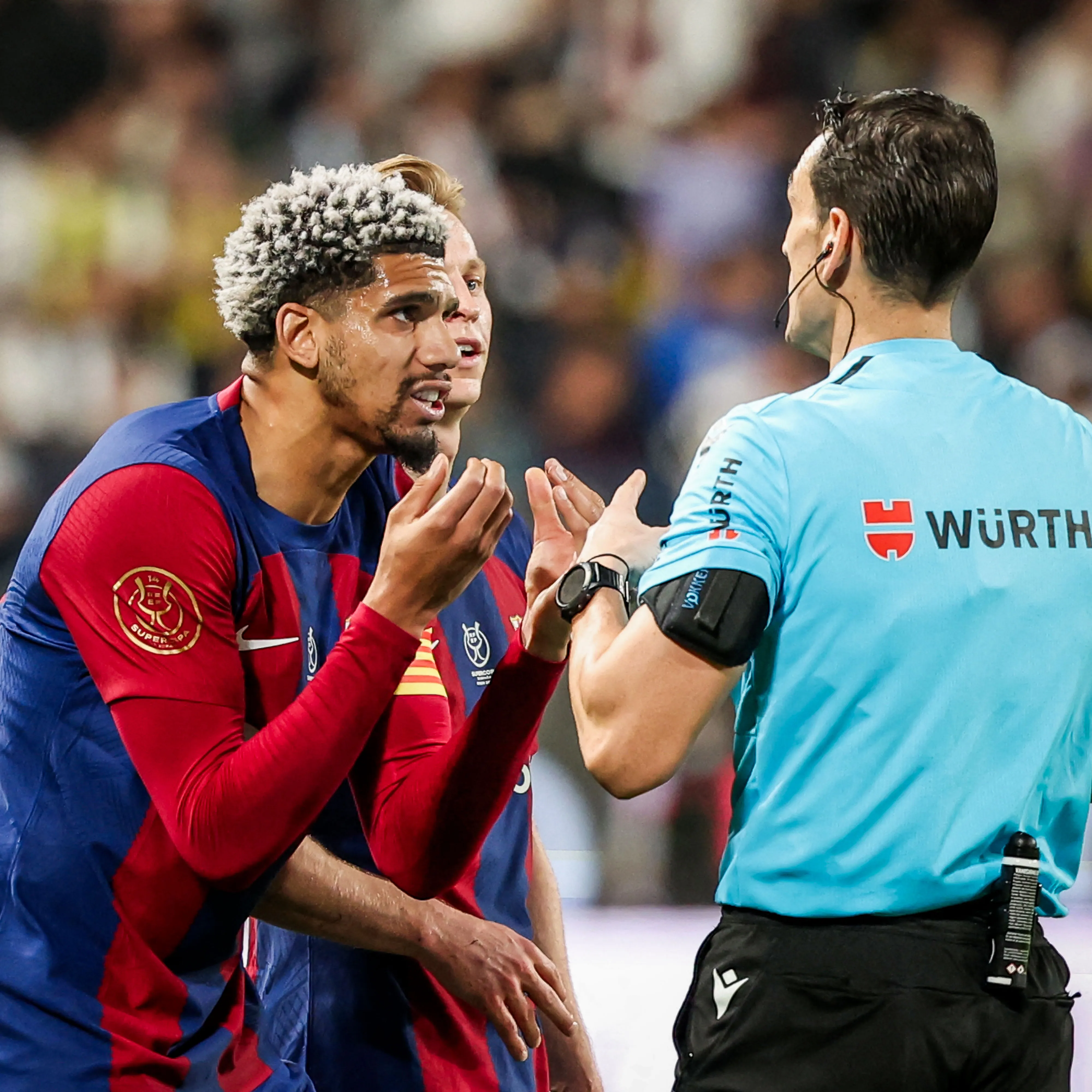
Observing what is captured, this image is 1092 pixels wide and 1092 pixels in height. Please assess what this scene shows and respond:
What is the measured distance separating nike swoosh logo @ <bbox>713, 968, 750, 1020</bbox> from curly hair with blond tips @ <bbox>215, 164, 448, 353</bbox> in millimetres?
1091

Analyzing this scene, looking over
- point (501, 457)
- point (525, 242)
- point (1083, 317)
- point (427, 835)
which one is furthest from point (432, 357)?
point (1083, 317)

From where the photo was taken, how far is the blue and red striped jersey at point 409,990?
200 centimetres

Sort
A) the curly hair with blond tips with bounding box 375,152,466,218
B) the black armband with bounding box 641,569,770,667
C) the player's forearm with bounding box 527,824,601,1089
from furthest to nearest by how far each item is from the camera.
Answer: the curly hair with blond tips with bounding box 375,152,466,218, the player's forearm with bounding box 527,824,601,1089, the black armband with bounding box 641,569,770,667

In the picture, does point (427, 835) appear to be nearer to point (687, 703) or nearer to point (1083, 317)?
point (687, 703)

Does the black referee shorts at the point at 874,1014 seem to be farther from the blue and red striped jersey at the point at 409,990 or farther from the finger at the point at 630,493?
the blue and red striped jersey at the point at 409,990

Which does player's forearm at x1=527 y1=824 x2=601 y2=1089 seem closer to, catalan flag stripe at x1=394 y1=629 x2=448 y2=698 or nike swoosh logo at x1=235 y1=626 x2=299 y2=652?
catalan flag stripe at x1=394 y1=629 x2=448 y2=698

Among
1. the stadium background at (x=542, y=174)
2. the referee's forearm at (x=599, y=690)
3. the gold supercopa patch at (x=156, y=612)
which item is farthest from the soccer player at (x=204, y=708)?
the stadium background at (x=542, y=174)

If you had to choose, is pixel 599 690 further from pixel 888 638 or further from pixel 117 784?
pixel 117 784

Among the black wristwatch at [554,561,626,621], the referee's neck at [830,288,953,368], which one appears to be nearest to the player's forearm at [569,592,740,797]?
the black wristwatch at [554,561,626,621]

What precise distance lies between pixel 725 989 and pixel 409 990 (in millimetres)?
748

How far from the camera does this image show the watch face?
5.14ft

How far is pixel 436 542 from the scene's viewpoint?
67.6 inches

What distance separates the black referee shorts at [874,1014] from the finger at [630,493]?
50cm

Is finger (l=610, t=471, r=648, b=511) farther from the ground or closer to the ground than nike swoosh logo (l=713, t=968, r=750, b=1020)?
farther from the ground
